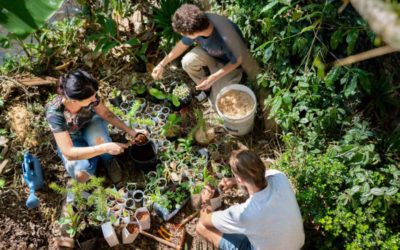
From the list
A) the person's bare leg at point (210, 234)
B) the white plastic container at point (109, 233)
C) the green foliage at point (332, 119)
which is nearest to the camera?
the green foliage at point (332, 119)

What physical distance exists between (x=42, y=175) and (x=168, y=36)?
1413 millimetres

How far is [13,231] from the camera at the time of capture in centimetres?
286

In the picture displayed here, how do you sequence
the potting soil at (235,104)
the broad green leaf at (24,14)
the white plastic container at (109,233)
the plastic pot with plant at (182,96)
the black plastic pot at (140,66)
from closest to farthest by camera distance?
1. the broad green leaf at (24,14)
2. the white plastic container at (109,233)
3. the potting soil at (235,104)
4. the plastic pot with plant at (182,96)
5. the black plastic pot at (140,66)

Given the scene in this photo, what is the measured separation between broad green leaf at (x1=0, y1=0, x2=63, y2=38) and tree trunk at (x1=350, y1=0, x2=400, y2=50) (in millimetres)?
876

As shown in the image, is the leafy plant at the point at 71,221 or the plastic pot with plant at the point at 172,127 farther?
the plastic pot with plant at the point at 172,127

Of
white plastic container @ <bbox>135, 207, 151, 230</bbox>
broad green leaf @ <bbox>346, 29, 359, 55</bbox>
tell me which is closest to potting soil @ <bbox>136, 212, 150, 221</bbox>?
white plastic container @ <bbox>135, 207, 151, 230</bbox>

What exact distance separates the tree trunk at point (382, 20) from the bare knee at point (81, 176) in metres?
2.46

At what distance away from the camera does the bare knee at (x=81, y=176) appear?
9.39 ft

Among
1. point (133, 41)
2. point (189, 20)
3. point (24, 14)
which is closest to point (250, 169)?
point (189, 20)

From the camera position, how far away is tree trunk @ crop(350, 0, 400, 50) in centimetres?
67

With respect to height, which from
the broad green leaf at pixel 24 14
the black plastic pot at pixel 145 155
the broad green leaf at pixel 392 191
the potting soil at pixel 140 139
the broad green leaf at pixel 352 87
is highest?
the broad green leaf at pixel 24 14

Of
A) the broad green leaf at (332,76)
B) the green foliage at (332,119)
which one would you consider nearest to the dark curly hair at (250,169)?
the green foliage at (332,119)

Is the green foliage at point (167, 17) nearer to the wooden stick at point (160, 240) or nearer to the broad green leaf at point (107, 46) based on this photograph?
the broad green leaf at point (107, 46)

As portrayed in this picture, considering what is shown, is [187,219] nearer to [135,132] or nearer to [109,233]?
[109,233]
